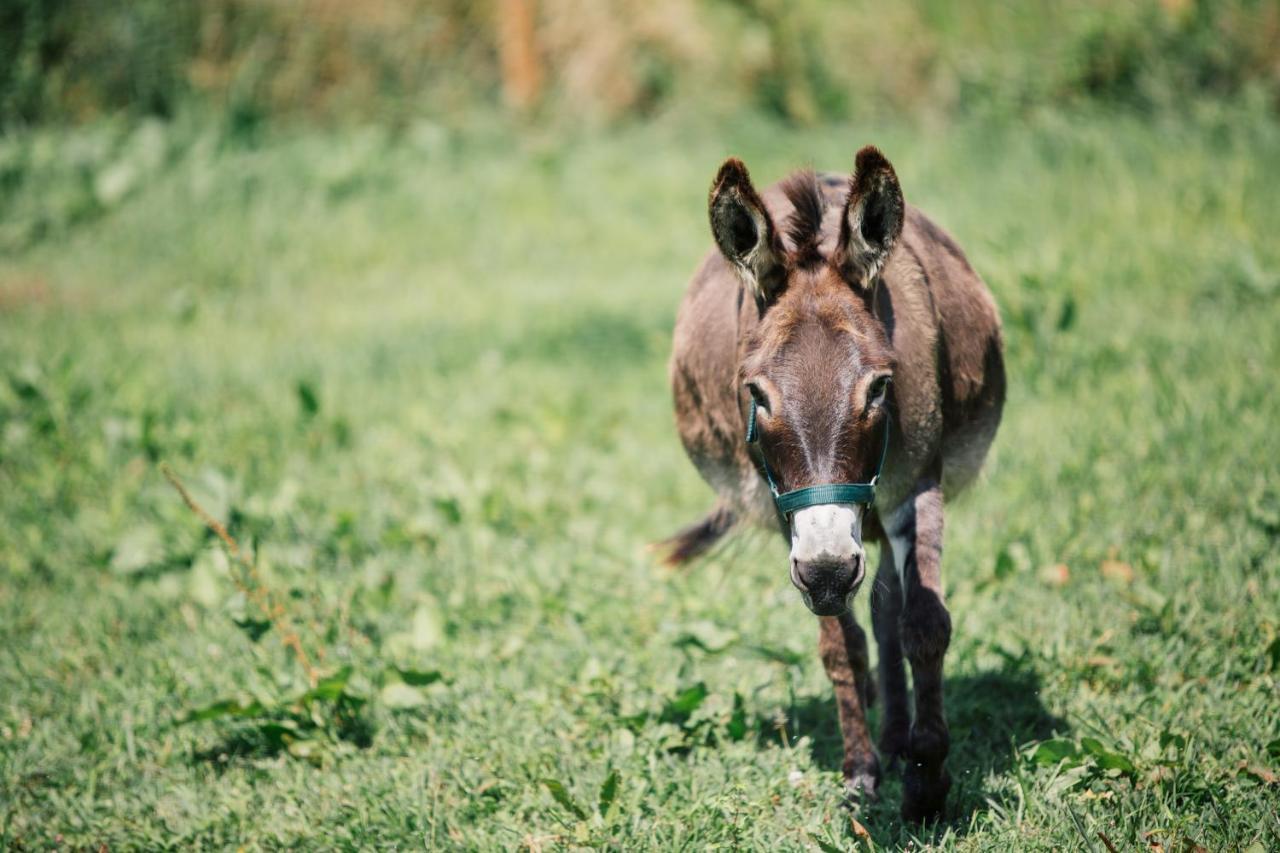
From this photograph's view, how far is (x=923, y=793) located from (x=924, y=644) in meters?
0.41

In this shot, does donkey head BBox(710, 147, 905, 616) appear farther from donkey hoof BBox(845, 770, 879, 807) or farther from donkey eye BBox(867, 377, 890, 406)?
donkey hoof BBox(845, 770, 879, 807)

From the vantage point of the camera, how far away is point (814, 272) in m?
2.84

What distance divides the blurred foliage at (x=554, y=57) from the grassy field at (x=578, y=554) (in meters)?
1.06

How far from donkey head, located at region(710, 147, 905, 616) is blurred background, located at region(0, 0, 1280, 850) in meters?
0.92

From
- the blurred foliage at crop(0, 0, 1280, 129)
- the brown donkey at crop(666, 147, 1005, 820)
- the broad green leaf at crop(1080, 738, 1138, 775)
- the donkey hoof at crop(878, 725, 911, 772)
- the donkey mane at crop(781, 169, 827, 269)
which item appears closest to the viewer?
the brown donkey at crop(666, 147, 1005, 820)

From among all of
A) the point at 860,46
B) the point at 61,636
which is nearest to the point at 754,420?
the point at 61,636

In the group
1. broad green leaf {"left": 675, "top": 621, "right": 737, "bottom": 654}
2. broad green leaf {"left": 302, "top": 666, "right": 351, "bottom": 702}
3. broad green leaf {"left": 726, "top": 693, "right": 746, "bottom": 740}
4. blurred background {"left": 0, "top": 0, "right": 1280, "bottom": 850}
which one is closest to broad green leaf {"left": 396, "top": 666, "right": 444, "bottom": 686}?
blurred background {"left": 0, "top": 0, "right": 1280, "bottom": 850}

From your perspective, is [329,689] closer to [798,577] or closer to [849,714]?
[849,714]

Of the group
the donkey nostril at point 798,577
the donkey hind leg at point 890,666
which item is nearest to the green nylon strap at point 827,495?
the donkey nostril at point 798,577

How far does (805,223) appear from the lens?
9.49 feet

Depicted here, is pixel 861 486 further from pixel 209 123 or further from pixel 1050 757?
pixel 209 123

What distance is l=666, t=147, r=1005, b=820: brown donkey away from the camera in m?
2.60

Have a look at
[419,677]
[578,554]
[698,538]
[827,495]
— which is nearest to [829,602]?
[827,495]

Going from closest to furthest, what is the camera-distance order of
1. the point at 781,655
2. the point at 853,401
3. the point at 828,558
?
the point at 828,558 → the point at 853,401 → the point at 781,655
